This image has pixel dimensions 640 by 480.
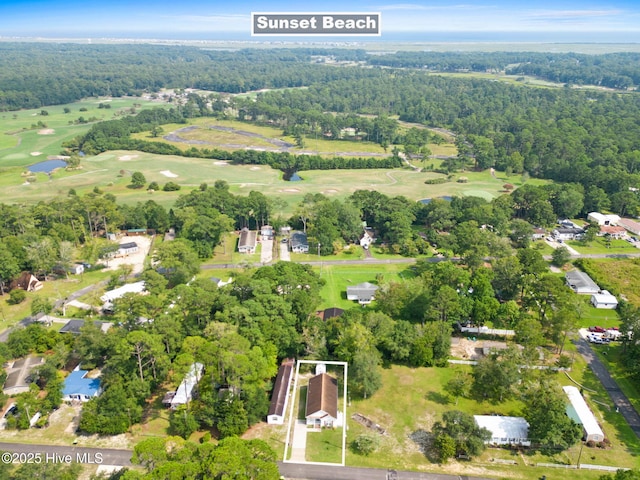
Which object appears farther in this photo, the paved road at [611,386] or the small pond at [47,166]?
the small pond at [47,166]

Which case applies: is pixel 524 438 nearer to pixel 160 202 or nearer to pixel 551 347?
pixel 551 347

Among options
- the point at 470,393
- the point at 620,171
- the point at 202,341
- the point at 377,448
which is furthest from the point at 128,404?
the point at 620,171

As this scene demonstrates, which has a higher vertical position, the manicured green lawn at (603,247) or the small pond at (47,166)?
the small pond at (47,166)

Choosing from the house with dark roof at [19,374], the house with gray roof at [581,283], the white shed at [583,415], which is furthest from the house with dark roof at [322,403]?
the house with gray roof at [581,283]

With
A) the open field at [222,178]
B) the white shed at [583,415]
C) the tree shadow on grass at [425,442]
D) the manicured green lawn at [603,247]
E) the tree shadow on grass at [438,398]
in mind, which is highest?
the open field at [222,178]

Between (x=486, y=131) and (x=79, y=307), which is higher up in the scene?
(x=486, y=131)

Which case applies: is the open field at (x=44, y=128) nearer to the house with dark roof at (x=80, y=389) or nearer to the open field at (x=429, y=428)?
the house with dark roof at (x=80, y=389)

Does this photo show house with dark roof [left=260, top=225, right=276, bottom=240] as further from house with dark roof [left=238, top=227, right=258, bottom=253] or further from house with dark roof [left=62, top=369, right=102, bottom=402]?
house with dark roof [left=62, top=369, right=102, bottom=402]
